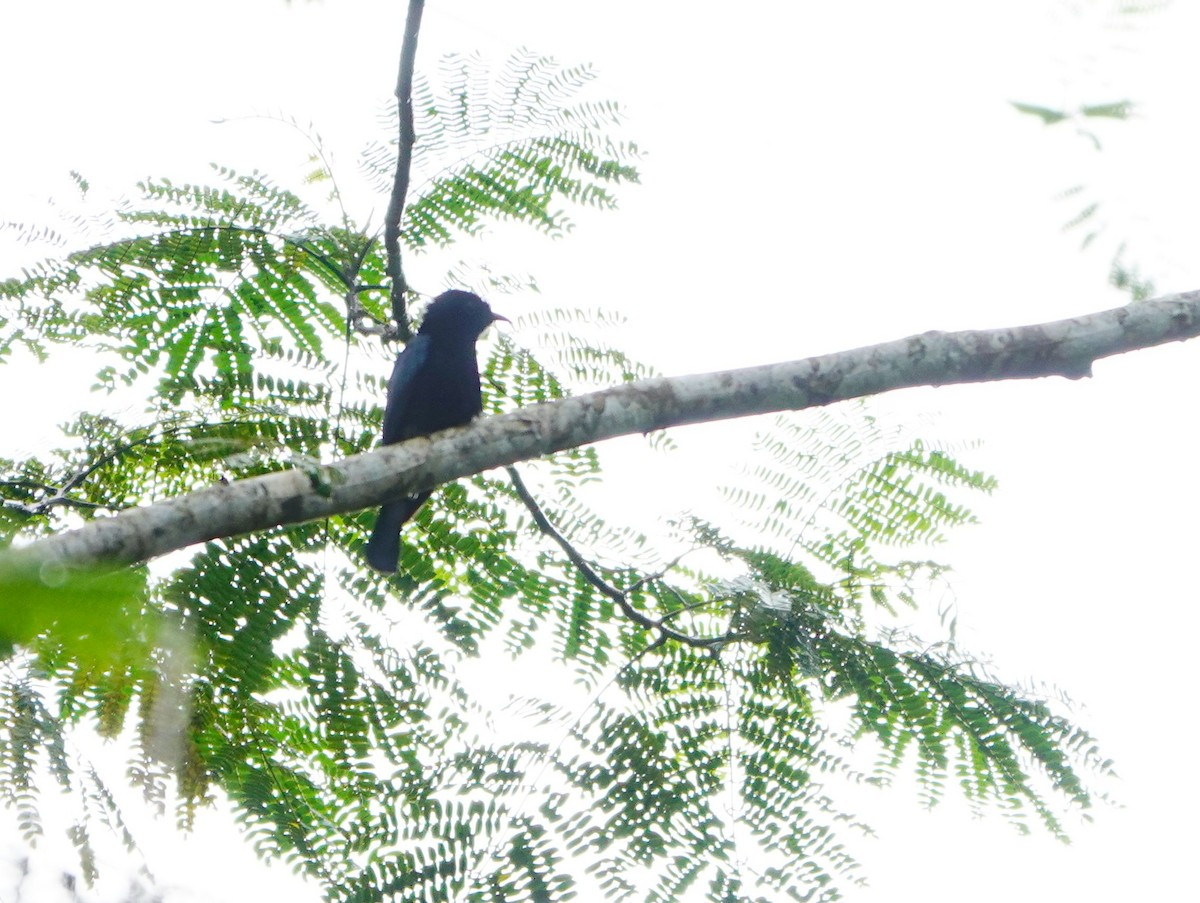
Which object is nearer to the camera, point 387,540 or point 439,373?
point 387,540

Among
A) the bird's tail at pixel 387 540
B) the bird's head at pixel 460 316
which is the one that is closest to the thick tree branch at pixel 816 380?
the bird's tail at pixel 387 540

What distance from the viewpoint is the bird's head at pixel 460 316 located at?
475 centimetres

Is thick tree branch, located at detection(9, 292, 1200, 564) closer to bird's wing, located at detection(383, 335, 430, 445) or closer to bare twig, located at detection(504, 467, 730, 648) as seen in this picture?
bare twig, located at detection(504, 467, 730, 648)

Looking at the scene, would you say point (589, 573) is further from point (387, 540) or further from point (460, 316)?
point (460, 316)

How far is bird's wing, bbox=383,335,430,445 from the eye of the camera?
3924 millimetres

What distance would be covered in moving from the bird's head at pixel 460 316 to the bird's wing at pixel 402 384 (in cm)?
13

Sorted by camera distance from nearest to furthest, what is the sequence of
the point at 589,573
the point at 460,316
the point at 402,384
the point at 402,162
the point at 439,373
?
1. the point at 402,162
2. the point at 589,573
3. the point at 402,384
4. the point at 439,373
5. the point at 460,316

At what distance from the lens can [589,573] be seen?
373 cm

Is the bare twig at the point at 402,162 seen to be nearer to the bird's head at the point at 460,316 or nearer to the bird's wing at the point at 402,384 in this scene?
the bird's wing at the point at 402,384

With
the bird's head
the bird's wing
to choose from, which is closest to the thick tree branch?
the bird's wing

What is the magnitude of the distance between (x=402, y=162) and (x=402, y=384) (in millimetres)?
1068

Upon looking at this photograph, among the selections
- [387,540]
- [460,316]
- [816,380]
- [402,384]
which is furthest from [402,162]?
[816,380]

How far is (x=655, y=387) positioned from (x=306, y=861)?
163 cm

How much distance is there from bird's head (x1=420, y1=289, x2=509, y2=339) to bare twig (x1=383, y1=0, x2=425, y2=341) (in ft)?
2.40
